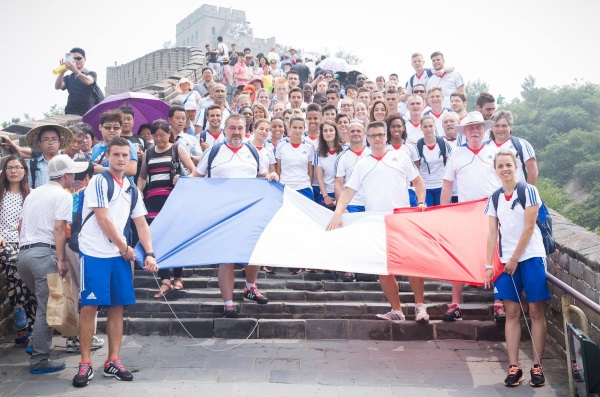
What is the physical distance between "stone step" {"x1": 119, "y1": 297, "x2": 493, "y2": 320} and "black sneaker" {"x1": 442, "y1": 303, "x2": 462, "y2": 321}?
26cm

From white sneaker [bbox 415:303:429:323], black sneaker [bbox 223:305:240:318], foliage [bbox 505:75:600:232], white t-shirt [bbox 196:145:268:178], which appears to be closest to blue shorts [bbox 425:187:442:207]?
white sneaker [bbox 415:303:429:323]

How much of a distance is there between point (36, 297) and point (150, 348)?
4.43 ft

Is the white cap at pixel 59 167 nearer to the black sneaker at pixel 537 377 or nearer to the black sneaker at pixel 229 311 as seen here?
the black sneaker at pixel 229 311

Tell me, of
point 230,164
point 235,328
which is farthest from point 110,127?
point 235,328

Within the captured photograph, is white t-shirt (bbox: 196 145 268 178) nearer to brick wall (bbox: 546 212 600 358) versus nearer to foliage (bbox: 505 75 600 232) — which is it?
brick wall (bbox: 546 212 600 358)

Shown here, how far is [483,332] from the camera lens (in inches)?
274

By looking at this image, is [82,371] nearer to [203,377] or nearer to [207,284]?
[203,377]

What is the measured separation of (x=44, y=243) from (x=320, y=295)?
11.1 feet

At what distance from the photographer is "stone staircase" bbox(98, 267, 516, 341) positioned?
7.00 meters

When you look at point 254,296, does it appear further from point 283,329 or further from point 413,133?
point 413,133

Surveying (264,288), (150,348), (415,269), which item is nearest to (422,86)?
(264,288)

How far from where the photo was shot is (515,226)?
568cm

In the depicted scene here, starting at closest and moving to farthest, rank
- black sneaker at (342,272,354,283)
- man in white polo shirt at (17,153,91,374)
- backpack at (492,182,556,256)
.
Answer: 1. backpack at (492,182,556,256)
2. man in white polo shirt at (17,153,91,374)
3. black sneaker at (342,272,354,283)

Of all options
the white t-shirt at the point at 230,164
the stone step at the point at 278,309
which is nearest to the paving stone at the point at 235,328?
the stone step at the point at 278,309
